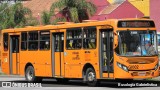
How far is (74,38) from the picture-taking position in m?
22.9

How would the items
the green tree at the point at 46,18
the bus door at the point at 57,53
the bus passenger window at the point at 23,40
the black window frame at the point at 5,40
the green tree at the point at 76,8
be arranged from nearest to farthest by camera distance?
1. the bus door at the point at 57,53
2. the bus passenger window at the point at 23,40
3. the black window frame at the point at 5,40
4. the green tree at the point at 76,8
5. the green tree at the point at 46,18

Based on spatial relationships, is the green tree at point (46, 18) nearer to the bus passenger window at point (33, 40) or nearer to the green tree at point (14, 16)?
the green tree at point (14, 16)

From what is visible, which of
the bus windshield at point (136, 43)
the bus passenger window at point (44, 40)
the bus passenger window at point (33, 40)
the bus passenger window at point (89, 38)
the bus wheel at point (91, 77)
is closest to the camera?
the bus windshield at point (136, 43)

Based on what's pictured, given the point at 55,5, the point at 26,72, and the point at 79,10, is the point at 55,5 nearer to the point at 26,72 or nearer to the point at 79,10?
the point at 79,10

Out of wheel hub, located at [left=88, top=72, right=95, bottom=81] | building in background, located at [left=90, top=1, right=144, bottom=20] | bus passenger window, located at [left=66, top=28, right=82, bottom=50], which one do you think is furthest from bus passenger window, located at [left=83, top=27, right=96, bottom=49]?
building in background, located at [left=90, top=1, right=144, bottom=20]

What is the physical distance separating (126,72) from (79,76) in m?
3.01

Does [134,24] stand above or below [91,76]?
above

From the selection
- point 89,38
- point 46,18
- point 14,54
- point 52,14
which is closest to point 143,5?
point 52,14

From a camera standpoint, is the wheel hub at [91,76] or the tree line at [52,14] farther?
the tree line at [52,14]

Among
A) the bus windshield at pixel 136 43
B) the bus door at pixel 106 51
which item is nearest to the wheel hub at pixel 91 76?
the bus door at pixel 106 51

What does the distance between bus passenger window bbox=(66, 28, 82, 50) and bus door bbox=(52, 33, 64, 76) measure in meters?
0.61

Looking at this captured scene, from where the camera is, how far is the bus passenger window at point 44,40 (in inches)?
981

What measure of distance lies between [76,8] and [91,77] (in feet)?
107

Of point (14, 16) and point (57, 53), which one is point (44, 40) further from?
point (14, 16)
